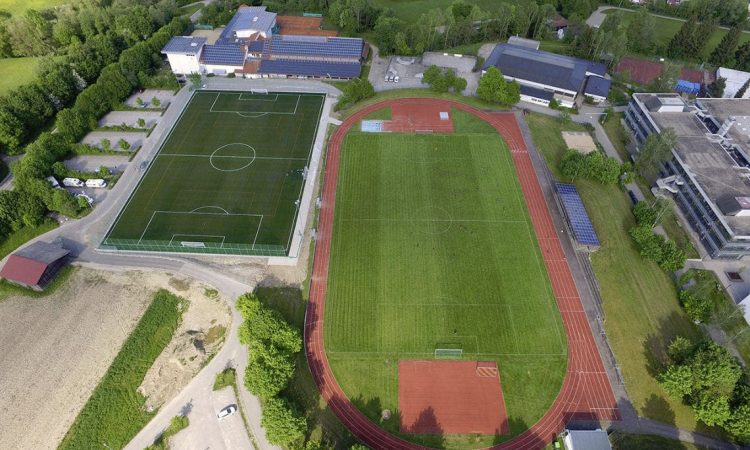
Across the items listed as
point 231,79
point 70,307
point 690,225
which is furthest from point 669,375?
point 231,79

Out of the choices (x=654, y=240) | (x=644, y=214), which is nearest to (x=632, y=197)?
(x=644, y=214)

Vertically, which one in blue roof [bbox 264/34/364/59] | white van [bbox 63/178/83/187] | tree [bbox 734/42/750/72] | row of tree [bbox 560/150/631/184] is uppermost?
tree [bbox 734/42/750/72]

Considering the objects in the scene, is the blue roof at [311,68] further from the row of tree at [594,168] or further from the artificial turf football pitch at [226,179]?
the row of tree at [594,168]

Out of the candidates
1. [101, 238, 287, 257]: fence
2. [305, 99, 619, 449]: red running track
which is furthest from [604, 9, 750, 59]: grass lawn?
[101, 238, 287, 257]: fence

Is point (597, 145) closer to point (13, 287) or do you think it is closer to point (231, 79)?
point (231, 79)

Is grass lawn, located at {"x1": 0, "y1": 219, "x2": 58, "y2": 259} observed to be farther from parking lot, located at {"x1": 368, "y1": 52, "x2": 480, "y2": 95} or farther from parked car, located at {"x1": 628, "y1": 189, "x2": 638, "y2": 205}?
parked car, located at {"x1": 628, "y1": 189, "x2": 638, "y2": 205}

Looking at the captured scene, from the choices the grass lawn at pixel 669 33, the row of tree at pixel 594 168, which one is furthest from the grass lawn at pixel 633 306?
the grass lawn at pixel 669 33
